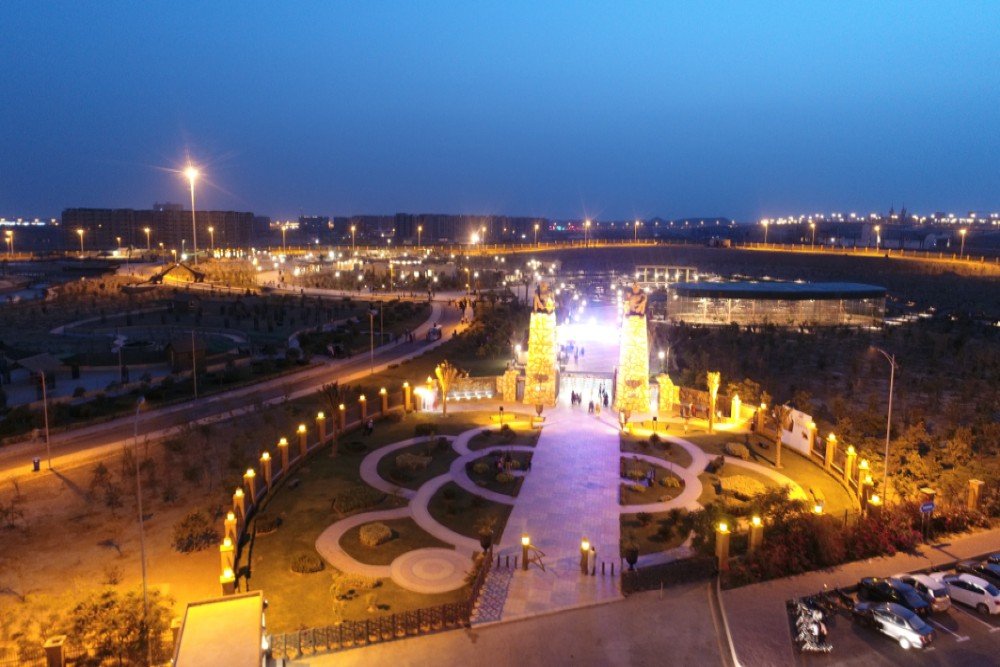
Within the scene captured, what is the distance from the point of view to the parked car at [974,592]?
16.1 m

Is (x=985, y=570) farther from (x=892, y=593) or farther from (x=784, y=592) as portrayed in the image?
(x=784, y=592)

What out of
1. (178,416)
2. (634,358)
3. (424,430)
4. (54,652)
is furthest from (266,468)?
(634,358)

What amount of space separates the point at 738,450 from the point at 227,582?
19080 mm

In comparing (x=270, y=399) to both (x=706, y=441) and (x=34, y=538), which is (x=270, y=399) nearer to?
(x=34, y=538)

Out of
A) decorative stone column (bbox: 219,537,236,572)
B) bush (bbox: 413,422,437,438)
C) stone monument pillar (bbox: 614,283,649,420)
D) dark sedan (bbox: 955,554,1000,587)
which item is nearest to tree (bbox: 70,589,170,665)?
decorative stone column (bbox: 219,537,236,572)

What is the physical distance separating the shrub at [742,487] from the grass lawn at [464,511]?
747 cm

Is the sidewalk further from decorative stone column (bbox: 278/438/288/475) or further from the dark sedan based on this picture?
decorative stone column (bbox: 278/438/288/475)

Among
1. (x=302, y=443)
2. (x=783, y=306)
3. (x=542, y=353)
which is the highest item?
(x=783, y=306)

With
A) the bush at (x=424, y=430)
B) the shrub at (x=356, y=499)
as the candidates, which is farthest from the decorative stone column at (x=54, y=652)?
the bush at (x=424, y=430)

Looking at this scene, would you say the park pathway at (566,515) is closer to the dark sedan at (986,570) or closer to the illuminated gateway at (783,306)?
the dark sedan at (986,570)

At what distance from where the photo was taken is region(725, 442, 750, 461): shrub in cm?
2662

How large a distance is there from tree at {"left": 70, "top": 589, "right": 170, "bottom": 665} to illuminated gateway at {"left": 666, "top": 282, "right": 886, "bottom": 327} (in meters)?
49.5

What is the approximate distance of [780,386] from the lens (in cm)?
3894

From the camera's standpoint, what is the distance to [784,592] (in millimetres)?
16953
